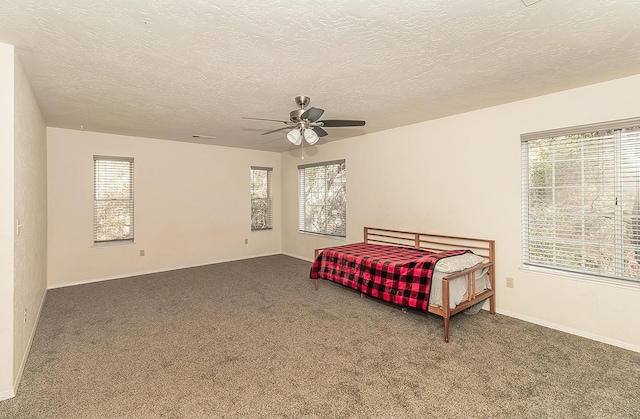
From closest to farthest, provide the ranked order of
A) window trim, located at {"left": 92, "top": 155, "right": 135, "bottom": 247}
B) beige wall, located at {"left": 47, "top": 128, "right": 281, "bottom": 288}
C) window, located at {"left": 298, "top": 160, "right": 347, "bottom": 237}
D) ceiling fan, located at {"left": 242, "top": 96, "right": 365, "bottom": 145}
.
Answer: ceiling fan, located at {"left": 242, "top": 96, "right": 365, "bottom": 145} < beige wall, located at {"left": 47, "top": 128, "right": 281, "bottom": 288} < window trim, located at {"left": 92, "top": 155, "right": 135, "bottom": 247} < window, located at {"left": 298, "top": 160, "right": 347, "bottom": 237}

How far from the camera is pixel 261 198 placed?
6762mm

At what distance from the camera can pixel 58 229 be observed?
4496 millimetres

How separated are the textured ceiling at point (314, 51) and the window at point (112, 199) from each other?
1.49 meters

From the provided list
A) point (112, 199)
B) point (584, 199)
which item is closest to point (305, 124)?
point (584, 199)

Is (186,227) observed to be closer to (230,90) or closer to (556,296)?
(230,90)

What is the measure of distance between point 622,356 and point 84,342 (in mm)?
4669

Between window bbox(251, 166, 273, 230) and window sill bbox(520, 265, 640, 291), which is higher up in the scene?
window bbox(251, 166, 273, 230)

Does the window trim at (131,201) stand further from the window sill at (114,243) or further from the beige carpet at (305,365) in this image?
the beige carpet at (305,365)

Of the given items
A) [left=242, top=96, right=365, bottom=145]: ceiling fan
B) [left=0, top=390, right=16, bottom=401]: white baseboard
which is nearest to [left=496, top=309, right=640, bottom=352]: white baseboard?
[left=242, top=96, right=365, bottom=145]: ceiling fan

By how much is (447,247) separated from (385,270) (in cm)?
111

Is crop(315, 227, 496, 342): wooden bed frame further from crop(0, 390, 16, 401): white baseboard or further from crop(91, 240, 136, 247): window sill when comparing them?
crop(91, 240, 136, 247): window sill

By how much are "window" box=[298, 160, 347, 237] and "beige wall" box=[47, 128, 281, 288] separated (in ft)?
2.66

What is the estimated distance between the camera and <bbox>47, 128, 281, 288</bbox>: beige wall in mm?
4527

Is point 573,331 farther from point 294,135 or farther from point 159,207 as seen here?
point 159,207
